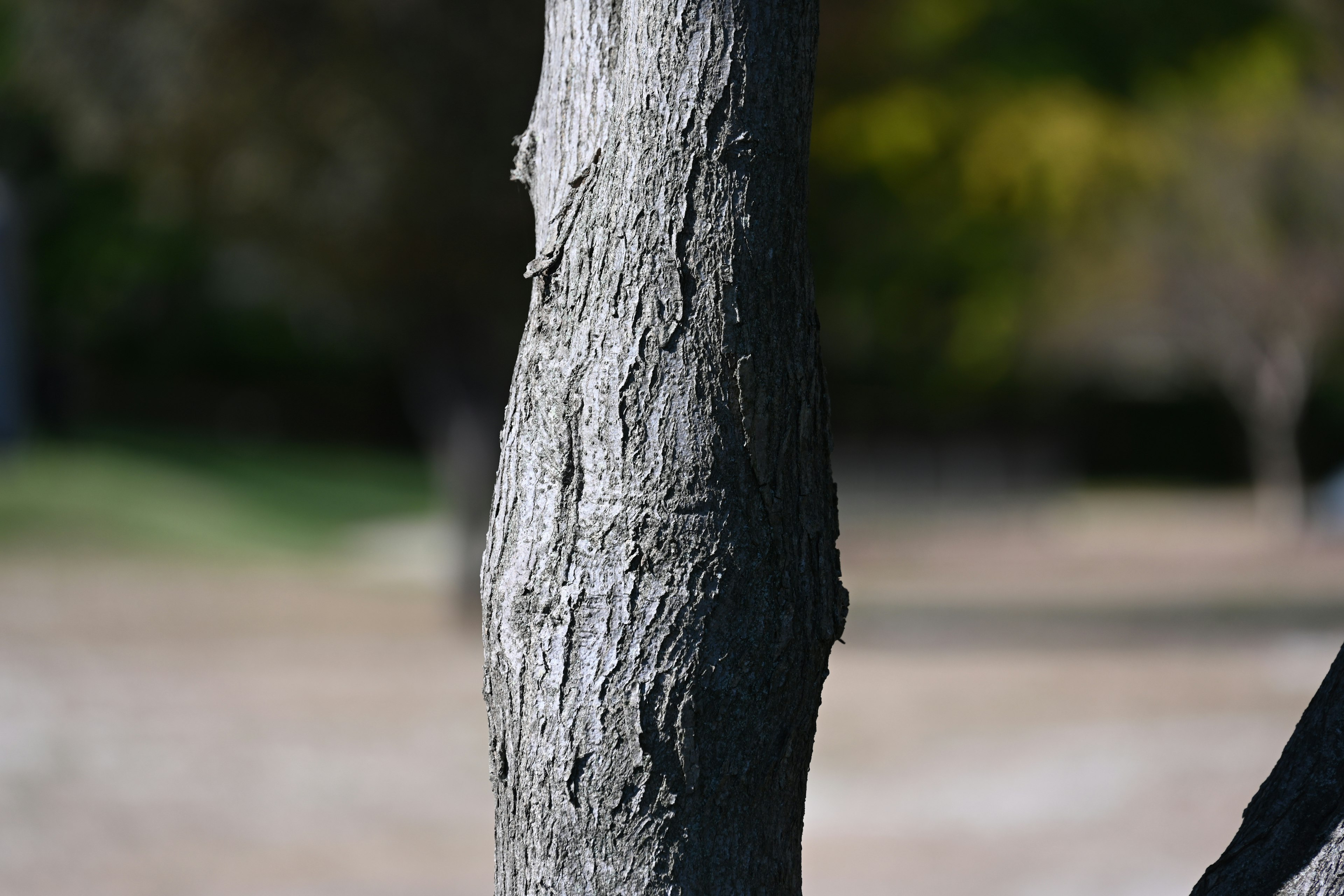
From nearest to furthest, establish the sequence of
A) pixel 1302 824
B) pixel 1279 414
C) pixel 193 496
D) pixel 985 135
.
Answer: pixel 1302 824, pixel 985 135, pixel 1279 414, pixel 193 496

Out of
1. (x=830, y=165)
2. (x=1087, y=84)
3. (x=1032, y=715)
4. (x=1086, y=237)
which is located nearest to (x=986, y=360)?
(x=1086, y=237)

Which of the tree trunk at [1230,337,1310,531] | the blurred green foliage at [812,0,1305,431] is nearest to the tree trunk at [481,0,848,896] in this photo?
the blurred green foliage at [812,0,1305,431]

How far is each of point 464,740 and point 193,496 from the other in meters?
13.9

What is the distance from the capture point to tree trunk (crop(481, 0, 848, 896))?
2199mm

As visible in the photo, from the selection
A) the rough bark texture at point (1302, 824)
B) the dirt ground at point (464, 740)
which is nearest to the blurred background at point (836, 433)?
the dirt ground at point (464, 740)

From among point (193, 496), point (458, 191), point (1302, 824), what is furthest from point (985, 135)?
point (1302, 824)

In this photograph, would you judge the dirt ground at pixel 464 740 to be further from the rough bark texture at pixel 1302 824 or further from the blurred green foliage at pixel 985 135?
the blurred green foliage at pixel 985 135

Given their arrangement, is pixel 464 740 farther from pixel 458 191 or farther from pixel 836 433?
pixel 836 433

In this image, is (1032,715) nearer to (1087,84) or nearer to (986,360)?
(1087,84)

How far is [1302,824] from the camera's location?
2342mm

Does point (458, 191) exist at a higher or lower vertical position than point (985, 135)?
lower

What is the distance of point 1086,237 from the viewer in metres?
23.1

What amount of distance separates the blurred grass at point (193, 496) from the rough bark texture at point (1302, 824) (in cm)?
1745

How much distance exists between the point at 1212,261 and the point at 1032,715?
1298 cm
